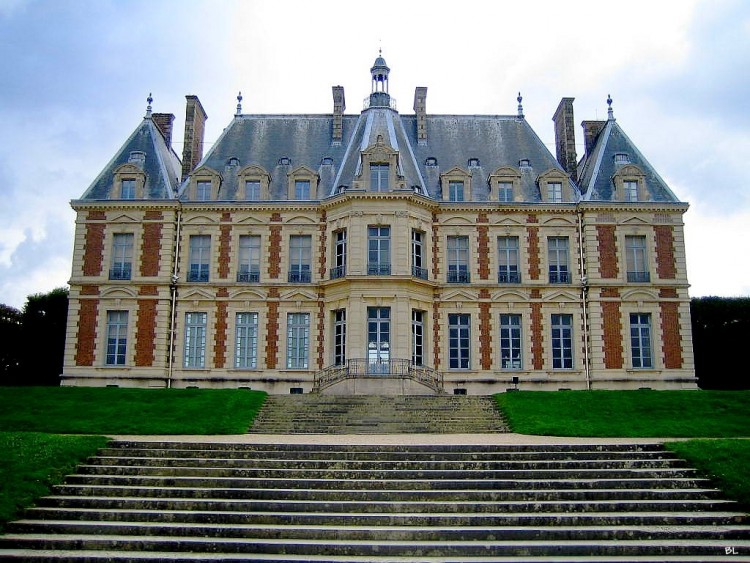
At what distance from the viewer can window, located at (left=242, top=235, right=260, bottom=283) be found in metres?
31.4

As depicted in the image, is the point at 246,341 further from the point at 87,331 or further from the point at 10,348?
the point at 10,348

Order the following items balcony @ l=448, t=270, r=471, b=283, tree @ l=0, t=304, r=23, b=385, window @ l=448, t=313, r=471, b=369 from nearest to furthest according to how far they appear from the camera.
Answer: window @ l=448, t=313, r=471, b=369, balcony @ l=448, t=270, r=471, b=283, tree @ l=0, t=304, r=23, b=385

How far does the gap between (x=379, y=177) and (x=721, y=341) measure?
2050 cm

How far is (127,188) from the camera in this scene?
105ft

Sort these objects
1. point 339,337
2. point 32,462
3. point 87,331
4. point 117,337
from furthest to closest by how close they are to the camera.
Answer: point 117,337, point 87,331, point 339,337, point 32,462

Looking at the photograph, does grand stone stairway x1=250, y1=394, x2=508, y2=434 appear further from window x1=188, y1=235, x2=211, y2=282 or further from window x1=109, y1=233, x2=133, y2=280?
window x1=109, y1=233, x2=133, y2=280

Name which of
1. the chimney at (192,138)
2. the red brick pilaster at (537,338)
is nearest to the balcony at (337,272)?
the red brick pilaster at (537,338)

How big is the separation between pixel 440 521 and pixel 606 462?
4463mm

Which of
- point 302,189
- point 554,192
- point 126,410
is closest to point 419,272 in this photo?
point 302,189

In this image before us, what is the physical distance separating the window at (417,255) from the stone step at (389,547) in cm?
1977

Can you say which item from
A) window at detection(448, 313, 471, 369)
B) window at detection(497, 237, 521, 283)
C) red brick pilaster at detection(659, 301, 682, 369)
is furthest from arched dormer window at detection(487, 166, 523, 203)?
red brick pilaster at detection(659, 301, 682, 369)

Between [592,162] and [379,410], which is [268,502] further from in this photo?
[592,162]

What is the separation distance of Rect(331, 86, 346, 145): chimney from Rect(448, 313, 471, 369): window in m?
10.4

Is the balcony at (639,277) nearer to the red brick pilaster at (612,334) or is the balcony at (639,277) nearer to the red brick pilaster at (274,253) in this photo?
the red brick pilaster at (612,334)
